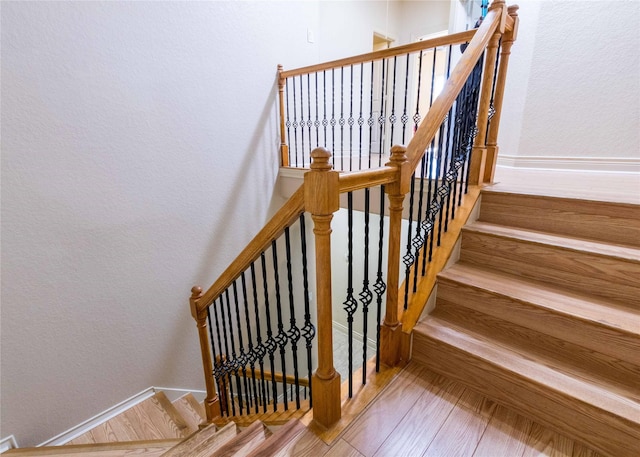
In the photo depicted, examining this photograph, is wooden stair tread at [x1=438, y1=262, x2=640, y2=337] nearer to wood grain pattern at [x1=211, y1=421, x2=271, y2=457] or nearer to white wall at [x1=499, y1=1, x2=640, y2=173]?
wood grain pattern at [x1=211, y1=421, x2=271, y2=457]

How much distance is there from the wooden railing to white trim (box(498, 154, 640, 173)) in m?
1.76

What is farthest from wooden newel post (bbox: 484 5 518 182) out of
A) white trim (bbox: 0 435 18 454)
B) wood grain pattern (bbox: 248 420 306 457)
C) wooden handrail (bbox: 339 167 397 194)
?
white trim (bbox: 0 435 18 454)

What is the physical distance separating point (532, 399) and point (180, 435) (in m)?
2.31

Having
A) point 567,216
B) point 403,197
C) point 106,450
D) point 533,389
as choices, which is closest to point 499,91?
point 567,216

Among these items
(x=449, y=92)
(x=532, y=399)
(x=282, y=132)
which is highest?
(x=449, y=92)

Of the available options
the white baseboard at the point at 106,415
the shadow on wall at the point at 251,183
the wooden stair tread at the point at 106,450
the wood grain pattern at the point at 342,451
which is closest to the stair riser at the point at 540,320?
the wood grain pattern at the point at 342,451

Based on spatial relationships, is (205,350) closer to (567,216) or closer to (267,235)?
(267,235)

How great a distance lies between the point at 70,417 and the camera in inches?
87.1

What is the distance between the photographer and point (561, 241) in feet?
4.84

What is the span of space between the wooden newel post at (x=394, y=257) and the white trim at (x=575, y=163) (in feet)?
9.11

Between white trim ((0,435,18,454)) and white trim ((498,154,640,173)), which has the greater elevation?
white trim ((498,154,640,173))

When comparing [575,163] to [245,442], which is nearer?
[245,442]

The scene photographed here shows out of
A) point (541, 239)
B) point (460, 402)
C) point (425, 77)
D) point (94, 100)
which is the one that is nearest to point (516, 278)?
point (541, 239)

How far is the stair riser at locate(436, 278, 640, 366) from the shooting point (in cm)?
115
